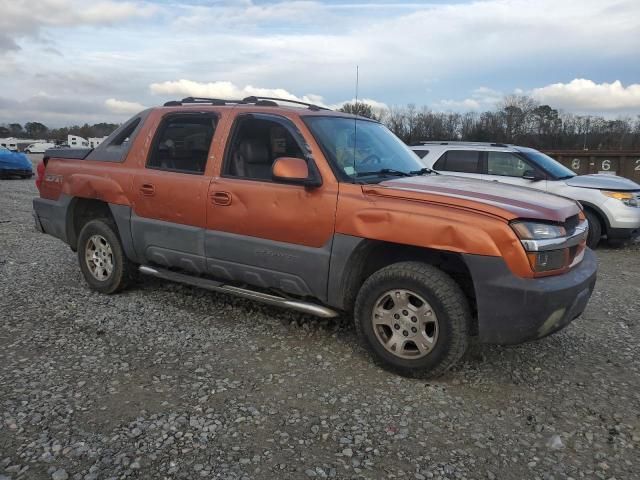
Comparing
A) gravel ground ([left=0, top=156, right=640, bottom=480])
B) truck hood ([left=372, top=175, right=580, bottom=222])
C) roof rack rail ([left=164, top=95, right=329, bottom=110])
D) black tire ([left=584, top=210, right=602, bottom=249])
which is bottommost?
gravel ground ([left=0, top=156, right=640, bottom=480])

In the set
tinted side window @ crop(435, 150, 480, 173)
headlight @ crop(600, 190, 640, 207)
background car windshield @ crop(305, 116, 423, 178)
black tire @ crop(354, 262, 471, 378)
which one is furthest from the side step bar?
headlight @ crop(600, 190, 640, 207)

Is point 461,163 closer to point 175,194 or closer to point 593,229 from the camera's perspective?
point 593,229

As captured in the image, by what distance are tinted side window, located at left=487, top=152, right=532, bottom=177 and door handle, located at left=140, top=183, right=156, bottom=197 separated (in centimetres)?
622

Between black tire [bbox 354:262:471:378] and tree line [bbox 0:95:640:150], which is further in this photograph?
tree line [bbox 0:95:640:150]

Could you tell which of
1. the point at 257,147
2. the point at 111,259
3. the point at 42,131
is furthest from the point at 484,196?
the point at 42,131

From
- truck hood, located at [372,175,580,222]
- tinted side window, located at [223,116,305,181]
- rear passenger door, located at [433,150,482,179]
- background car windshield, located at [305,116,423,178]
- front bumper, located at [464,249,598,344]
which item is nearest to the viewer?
front bumper, located at [464,249,598,344]

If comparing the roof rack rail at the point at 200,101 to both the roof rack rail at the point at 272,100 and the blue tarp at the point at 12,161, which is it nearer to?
the roof rack rail at the point at 272,100

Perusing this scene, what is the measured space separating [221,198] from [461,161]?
240 inches

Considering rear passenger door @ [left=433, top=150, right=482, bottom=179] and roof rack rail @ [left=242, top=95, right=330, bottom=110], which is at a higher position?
roof rack rail @ [left=242, top=95, right=330, bottom=110]

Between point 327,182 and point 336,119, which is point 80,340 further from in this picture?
point 336,119

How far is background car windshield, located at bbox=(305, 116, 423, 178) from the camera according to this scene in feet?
13.6

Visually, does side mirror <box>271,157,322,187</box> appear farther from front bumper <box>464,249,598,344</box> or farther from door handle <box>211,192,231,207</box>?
front bumper <box>464,249,598,344</box>

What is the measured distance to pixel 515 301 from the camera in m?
3.29

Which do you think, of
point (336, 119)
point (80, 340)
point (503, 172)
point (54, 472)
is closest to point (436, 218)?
point (336, 119)
